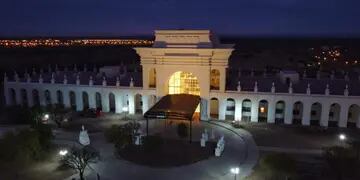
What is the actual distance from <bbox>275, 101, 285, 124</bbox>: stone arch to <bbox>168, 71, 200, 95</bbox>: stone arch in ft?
31.1

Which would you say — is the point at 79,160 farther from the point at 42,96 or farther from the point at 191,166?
the point at 42,96

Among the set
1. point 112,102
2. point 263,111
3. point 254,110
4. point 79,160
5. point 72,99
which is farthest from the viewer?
point 72,99

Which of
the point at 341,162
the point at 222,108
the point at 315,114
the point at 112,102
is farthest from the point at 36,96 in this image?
the point at 341,162

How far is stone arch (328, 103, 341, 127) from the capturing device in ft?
118

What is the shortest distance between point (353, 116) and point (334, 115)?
2.00 meters

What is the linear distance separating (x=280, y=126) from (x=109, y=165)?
1945 centimetres

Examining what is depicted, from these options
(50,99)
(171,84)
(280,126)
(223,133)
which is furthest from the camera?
(50,99)

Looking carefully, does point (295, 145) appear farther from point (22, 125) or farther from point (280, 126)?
point (22, 125)

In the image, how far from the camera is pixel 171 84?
40188mm

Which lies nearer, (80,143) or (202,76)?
(80,143)

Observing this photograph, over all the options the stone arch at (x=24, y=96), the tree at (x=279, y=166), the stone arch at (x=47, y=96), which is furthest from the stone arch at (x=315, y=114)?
the stone arch at (x=24, y=96)

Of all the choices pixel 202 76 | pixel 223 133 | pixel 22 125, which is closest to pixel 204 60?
pixel 202 76

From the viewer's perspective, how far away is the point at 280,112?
123 feet

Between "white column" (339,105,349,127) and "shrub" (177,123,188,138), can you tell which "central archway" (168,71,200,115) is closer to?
"shrub" (177,123,188,138)
